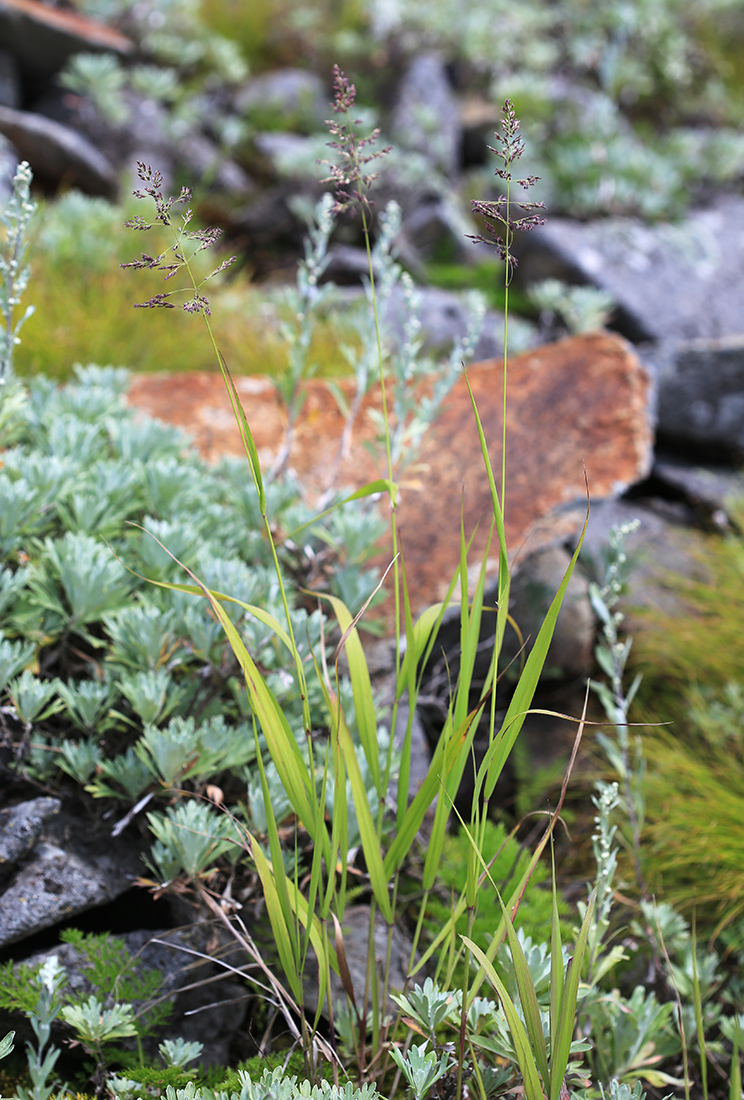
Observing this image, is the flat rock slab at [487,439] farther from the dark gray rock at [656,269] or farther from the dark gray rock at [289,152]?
the dark gray rock at [289,152]

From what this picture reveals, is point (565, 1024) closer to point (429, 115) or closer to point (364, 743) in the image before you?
A: point (364, 743)

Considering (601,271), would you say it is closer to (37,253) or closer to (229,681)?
(37,253)

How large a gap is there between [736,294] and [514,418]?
14.0 ft

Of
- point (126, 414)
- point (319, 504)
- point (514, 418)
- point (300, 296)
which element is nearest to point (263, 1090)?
point (319, 504)

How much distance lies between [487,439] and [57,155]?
5343 mm

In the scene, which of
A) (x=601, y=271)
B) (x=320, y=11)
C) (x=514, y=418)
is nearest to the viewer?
(x=514, y=418)

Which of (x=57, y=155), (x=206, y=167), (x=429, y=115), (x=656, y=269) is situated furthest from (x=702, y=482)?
(x=206, y=167)

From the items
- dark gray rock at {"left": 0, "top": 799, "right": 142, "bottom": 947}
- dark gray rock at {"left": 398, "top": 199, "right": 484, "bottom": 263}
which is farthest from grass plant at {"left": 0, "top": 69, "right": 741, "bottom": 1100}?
dark gray rock at {"left": 398, "top": 199, "right": 484, "bottom": 263}

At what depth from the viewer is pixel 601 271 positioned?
6.14m

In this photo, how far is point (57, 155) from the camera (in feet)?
20.3

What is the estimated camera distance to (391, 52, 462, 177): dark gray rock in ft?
25.7

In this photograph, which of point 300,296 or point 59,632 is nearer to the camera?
point 59,632

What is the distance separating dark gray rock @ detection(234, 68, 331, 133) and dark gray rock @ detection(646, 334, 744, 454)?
567 centimetres

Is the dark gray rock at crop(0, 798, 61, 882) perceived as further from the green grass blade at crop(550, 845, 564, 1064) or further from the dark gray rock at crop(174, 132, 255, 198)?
the dark gray rock at crop(174, 132, 255, 198)
